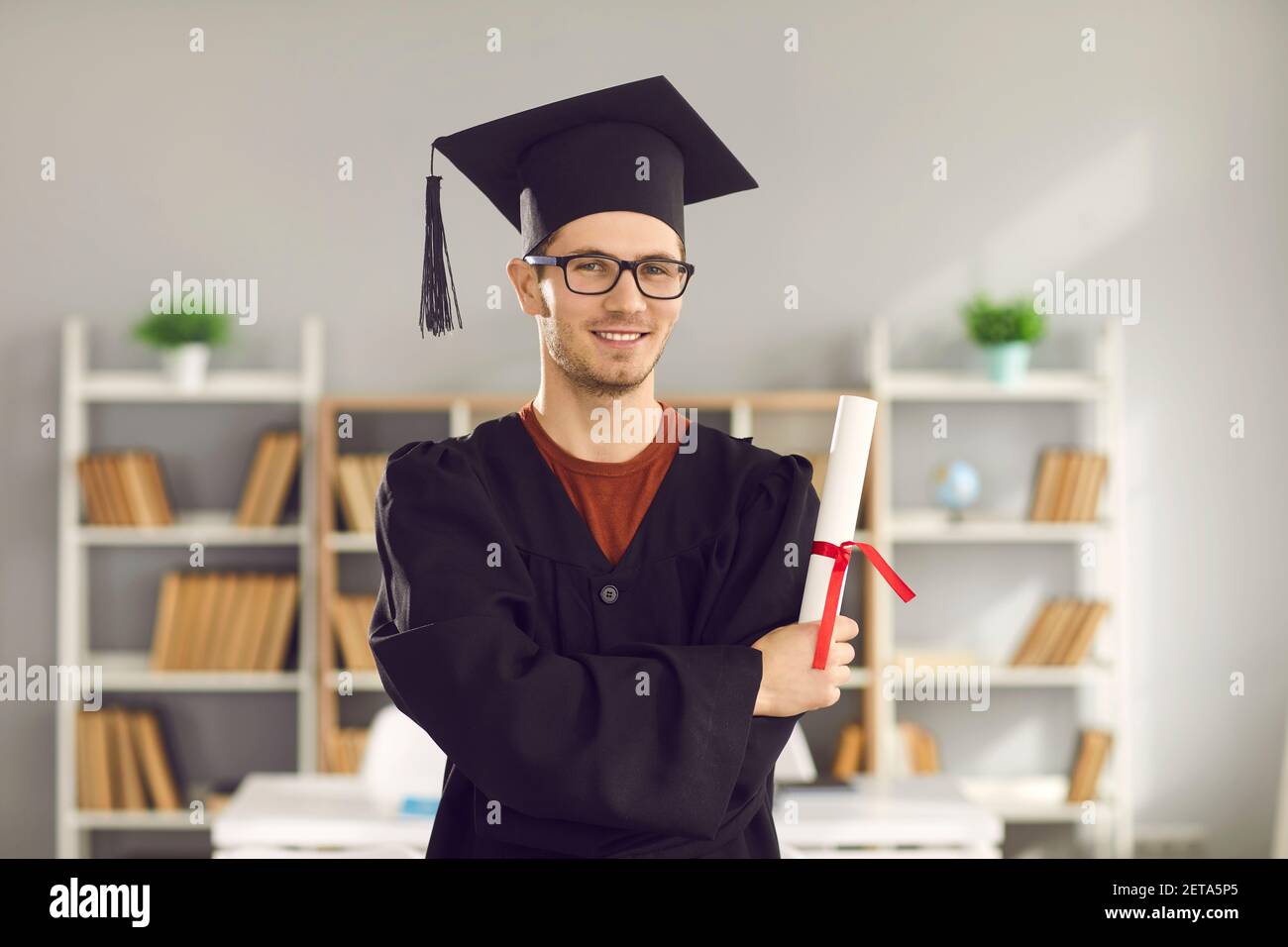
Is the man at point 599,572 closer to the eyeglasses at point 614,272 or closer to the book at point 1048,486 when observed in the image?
the eyeglasses at point 614,272

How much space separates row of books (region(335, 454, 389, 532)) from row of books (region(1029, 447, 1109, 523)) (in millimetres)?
1897

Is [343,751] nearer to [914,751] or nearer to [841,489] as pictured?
[914,751]

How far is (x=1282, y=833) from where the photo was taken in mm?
3537

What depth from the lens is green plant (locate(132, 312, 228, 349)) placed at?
3477mm

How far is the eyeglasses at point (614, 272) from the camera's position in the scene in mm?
1058

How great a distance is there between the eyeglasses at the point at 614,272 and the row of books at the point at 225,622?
2675mm

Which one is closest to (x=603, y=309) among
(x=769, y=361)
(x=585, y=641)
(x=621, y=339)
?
(x=621, y=339)

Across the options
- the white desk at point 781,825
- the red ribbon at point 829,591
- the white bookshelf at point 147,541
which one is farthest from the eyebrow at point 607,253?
the white bookshelf at point 147,541

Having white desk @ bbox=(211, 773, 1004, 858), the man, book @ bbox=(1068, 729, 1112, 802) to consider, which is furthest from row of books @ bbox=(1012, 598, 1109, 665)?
the man

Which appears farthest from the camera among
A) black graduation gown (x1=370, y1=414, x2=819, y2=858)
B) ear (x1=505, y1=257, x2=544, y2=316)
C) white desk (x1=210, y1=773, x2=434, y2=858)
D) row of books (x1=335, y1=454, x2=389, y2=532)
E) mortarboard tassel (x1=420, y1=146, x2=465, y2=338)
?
row of books (x1=335, y1=454, x2=389, y2=532)

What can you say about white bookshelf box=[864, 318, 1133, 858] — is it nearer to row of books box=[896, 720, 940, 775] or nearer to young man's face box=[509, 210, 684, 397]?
row of books box=[896, 720, 940, 775]
